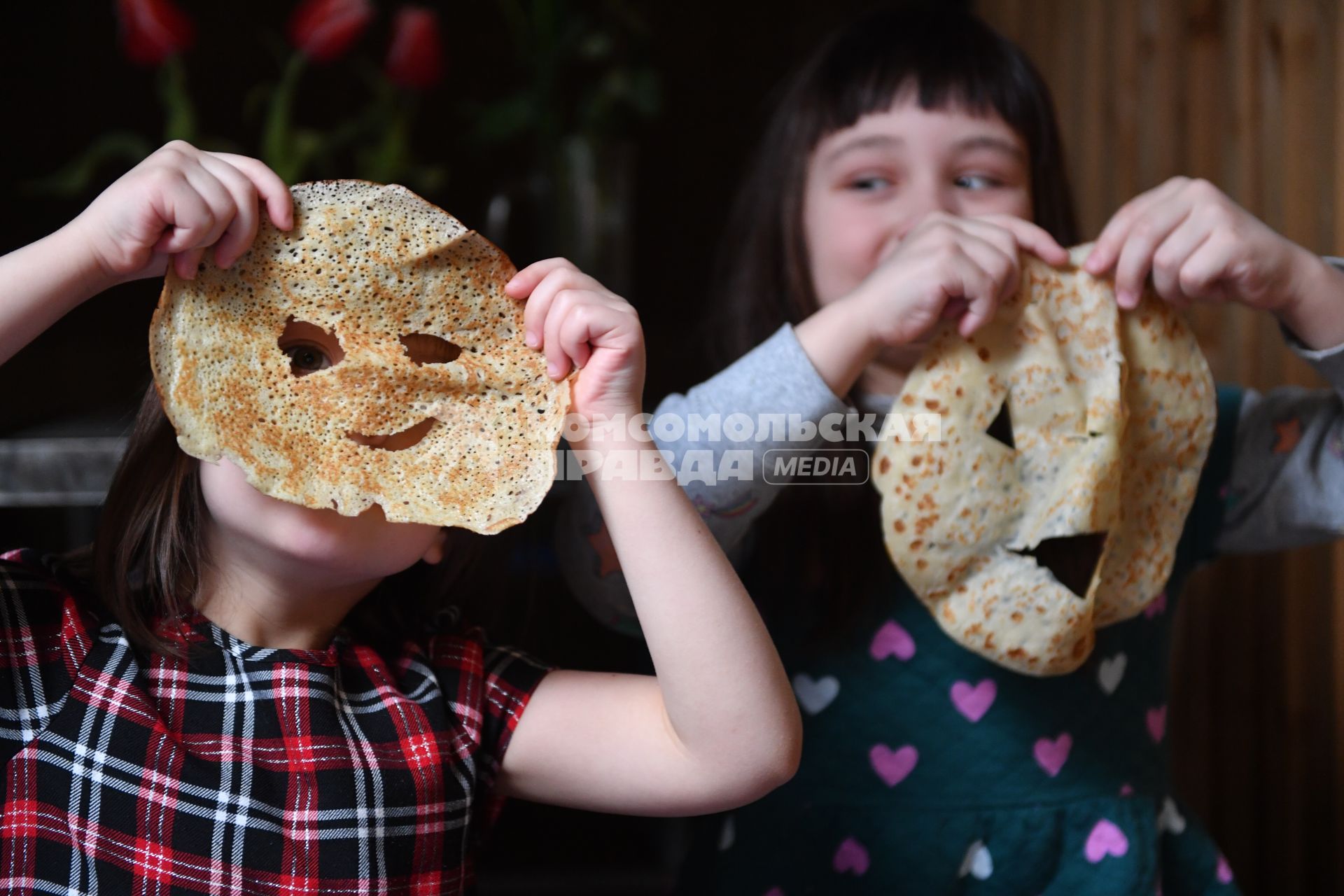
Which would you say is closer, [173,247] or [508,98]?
[173,247]

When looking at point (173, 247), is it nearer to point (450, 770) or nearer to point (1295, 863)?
point (450, 770)

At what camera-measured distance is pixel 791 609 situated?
96cm

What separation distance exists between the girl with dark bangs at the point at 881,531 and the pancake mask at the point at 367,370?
19cm

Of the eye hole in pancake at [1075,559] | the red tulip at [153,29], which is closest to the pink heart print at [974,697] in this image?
the eye hole in pancake at [1075,559]

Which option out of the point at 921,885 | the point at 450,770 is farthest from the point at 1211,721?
the point at 450,770

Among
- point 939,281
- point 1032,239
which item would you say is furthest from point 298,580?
point 1032,239

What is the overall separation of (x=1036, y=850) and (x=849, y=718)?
0.17 m

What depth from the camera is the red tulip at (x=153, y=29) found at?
141 cm

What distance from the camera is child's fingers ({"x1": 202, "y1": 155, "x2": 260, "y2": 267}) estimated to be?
0.63 meters

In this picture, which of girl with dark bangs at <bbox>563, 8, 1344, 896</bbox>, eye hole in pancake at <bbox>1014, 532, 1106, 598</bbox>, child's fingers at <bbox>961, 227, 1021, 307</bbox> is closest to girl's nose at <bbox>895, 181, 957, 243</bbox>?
girl with dark bangs at <bbox>563, 8, 1344, 896</bbox>

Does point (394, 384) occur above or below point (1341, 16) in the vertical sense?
below

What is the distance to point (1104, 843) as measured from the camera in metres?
0.90

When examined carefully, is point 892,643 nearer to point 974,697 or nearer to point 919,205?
point 974,697

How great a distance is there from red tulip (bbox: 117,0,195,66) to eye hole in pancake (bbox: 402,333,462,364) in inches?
36.9
